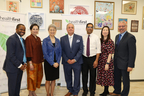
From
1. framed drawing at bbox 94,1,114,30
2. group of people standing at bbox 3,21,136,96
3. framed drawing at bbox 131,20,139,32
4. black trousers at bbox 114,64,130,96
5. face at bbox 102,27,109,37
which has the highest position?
framed drawing at bbox 94,1,114,30

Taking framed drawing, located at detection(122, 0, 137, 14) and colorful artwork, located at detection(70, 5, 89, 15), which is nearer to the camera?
colorful artwork, located at detection(70, 5, 89, 15)

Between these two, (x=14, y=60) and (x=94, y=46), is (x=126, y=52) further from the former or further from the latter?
(x=14, y=60)

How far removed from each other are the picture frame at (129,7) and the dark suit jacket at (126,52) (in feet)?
6.20

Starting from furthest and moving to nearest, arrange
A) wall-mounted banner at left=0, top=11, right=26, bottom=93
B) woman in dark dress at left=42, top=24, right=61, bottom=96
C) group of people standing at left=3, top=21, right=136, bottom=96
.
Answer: wall-mounted banner at left=0, top=11, right=26, bottom=93 → woman in dark dress at left=42, top=24, right=61, bottom=96 → group of people standing at left=3, top=21, right=136, bottom=96

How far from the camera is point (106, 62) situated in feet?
8.47

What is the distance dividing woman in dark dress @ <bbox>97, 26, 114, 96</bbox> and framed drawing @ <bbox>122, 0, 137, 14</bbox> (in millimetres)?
1879

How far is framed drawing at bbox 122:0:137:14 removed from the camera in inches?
152

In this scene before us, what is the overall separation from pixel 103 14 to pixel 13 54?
123 inches

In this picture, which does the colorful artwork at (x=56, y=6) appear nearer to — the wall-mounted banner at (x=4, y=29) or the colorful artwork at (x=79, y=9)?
the colorful artwork at (x=79, y=9)

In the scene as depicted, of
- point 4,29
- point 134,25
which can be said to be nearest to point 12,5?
point 4,29

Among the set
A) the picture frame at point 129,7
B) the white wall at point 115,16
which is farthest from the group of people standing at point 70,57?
the picture frame at point 129,7

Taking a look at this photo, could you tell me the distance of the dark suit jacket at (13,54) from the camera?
196cm

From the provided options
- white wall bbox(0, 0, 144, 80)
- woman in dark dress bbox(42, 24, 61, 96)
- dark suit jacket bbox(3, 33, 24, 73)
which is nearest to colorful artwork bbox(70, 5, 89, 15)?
white wall bbox(0, 0, 144, 80)

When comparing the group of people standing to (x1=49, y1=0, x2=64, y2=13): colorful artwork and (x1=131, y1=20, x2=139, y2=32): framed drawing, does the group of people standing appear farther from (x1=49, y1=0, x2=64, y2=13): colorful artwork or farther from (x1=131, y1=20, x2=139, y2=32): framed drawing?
(x1=131, y1=20, x2=139, y2=32): framed drawing
